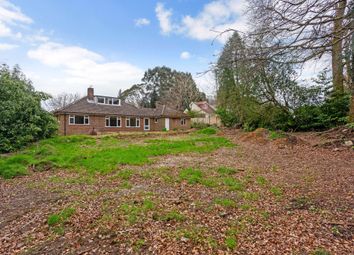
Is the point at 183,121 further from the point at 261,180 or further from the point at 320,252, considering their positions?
the point at 320,252

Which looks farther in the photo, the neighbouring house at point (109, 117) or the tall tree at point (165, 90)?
the tall tree at point (165, 90)

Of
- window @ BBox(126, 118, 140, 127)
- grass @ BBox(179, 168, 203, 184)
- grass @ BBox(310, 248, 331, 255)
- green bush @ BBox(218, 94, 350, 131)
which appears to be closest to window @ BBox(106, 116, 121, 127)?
window @ BBox(126, 118, 140, 127)

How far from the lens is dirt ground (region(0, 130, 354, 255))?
325 centimetres

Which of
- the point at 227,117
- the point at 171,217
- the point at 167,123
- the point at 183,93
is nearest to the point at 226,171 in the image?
the point at 171,217

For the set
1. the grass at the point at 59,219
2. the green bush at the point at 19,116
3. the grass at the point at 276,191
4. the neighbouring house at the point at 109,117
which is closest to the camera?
the grass at the point at 59,219

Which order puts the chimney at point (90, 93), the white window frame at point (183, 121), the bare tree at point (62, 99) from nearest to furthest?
the chimney at point (90, 93)
the white window frame at point (183, 121)
the bare tree at point (62, 99)

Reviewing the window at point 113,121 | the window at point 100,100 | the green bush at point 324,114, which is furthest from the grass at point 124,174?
the window at point 100,100

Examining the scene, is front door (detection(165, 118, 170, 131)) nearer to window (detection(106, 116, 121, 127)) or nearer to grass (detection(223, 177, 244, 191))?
window (detection(106, 116, 121, 127))

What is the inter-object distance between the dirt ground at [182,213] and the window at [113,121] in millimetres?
18571

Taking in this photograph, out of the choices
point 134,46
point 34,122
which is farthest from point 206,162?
point 34,122

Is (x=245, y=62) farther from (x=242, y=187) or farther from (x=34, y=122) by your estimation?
(x=34, y=122)

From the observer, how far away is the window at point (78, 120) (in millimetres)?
22922

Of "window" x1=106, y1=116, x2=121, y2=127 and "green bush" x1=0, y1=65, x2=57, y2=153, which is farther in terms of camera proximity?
"window" x1=106, y1=116, x2=121, y2=127

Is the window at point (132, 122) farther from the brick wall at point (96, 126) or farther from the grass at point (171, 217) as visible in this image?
the grass at point (171, 217)
